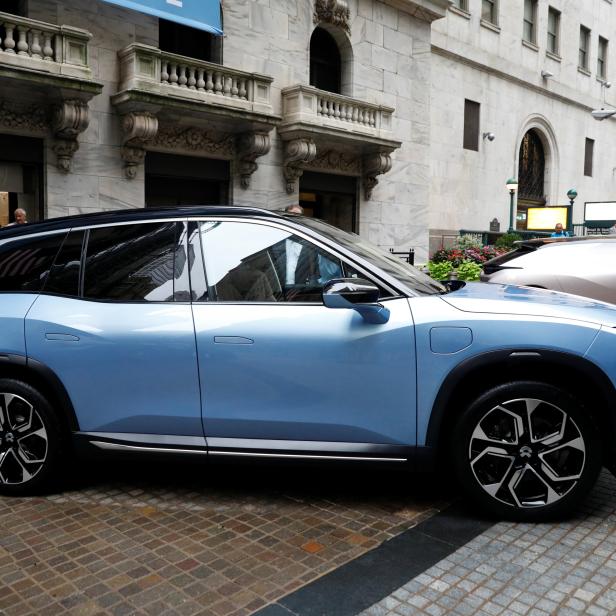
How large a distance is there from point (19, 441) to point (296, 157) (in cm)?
1420

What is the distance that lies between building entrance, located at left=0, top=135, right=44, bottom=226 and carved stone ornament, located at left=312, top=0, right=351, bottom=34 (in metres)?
9.10

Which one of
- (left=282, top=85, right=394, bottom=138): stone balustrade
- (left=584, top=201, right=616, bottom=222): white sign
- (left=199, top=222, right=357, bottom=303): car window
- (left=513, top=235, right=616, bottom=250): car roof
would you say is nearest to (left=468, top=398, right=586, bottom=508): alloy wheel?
(left=199, top=222, right=357, bottom=303): car window

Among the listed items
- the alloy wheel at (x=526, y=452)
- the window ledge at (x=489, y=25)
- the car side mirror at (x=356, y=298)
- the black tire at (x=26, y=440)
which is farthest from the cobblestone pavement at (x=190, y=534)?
the window ledge at (x=489, y=25)

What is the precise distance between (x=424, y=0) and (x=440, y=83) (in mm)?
4491

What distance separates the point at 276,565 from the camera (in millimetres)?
3270

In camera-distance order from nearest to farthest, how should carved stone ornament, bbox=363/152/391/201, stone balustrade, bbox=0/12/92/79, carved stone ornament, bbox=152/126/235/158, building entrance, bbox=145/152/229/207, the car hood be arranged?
the car hood < stone balustrade, bbox=0/12/92/79 < carved stone ornament, bbox=152/126/235/158 < building entrance, bbox=145/152/229/207 < carved stone ornament, bbox=363/152/391/201

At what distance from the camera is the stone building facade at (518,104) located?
25828 mm

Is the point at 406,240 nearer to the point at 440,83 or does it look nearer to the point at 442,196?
the point at 442,196

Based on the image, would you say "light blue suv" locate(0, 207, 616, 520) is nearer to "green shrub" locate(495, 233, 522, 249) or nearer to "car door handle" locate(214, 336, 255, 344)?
"car door handle" locate(214, 336, 255, 344)

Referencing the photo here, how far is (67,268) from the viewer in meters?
4.23

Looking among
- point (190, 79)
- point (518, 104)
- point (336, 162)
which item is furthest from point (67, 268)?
point (518, 104)

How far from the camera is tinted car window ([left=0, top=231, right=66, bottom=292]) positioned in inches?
169

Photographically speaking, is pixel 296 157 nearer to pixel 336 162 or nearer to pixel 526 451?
pixel 336 162

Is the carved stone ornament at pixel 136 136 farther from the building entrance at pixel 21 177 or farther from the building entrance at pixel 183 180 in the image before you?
the building entrance at pixel 21 177
